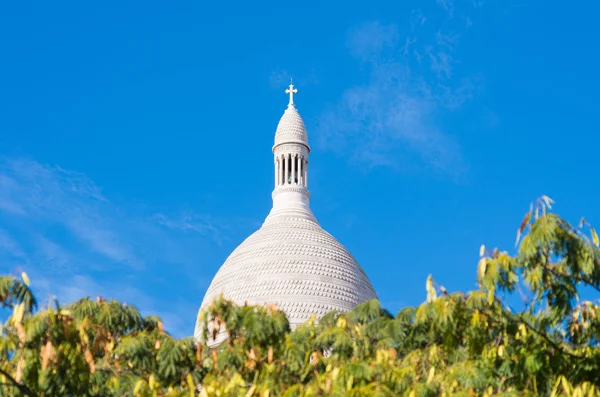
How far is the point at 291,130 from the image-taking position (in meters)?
71.8

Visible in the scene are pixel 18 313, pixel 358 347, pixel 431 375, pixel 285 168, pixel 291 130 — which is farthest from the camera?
pixel 285 168

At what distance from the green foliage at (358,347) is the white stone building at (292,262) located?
124ft

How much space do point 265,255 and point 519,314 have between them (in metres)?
45.3

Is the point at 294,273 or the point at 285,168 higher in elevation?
the point at 285,168

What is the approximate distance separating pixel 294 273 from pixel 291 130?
401 inches

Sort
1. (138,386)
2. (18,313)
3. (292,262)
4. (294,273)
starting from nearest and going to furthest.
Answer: (18,313)
(138,386)
(294,273)
(292,262)

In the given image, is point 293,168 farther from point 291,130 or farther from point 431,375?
point 431,375

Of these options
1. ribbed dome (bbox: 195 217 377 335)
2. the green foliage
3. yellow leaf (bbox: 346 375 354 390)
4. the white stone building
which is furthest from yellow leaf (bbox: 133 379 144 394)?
ribbed dome (bbox: 195 217 377 335)

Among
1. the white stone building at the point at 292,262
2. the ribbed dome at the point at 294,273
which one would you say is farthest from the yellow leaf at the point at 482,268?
the ribbed dome at the point at 294,273

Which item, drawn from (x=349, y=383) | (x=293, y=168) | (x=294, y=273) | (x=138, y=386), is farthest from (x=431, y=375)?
(x=293, y=168)

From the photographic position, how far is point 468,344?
20641mm

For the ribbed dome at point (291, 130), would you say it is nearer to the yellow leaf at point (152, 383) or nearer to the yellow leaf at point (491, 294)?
the yellow leaf at point (152, 383)

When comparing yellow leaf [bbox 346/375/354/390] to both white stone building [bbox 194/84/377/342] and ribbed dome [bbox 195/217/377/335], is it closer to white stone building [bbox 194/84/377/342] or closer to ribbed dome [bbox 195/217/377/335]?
white stone building [bbox 194/84/377/342]

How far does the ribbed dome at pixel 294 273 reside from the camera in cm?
A: 6325
